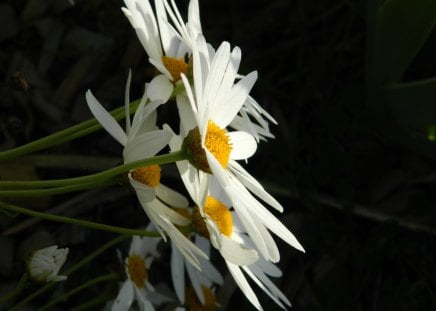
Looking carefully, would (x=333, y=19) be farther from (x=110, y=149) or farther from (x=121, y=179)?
(x=121, y=179)

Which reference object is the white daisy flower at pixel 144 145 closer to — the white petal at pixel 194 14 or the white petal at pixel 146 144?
the white petal at pixel 146 144

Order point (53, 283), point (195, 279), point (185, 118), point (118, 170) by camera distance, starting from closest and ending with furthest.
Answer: point (118, 170) < point (185, 118) < point (53, 283) < point (195, 279)

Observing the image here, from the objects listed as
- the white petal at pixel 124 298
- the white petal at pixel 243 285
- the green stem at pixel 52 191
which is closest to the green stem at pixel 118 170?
the green stem at pixel 52 191

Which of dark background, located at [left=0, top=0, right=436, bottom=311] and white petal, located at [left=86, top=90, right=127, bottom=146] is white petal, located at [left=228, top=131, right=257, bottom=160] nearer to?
white petal, located at [left=86, top=90, right=127, bottom=146]

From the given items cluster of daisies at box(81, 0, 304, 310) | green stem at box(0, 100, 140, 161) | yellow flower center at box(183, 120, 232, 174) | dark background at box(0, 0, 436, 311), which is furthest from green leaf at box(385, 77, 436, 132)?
green stem at box(0, 100, 140, 161)

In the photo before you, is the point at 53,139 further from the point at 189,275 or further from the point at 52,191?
the point at 189,275

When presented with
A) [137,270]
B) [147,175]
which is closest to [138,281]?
[137,270]
